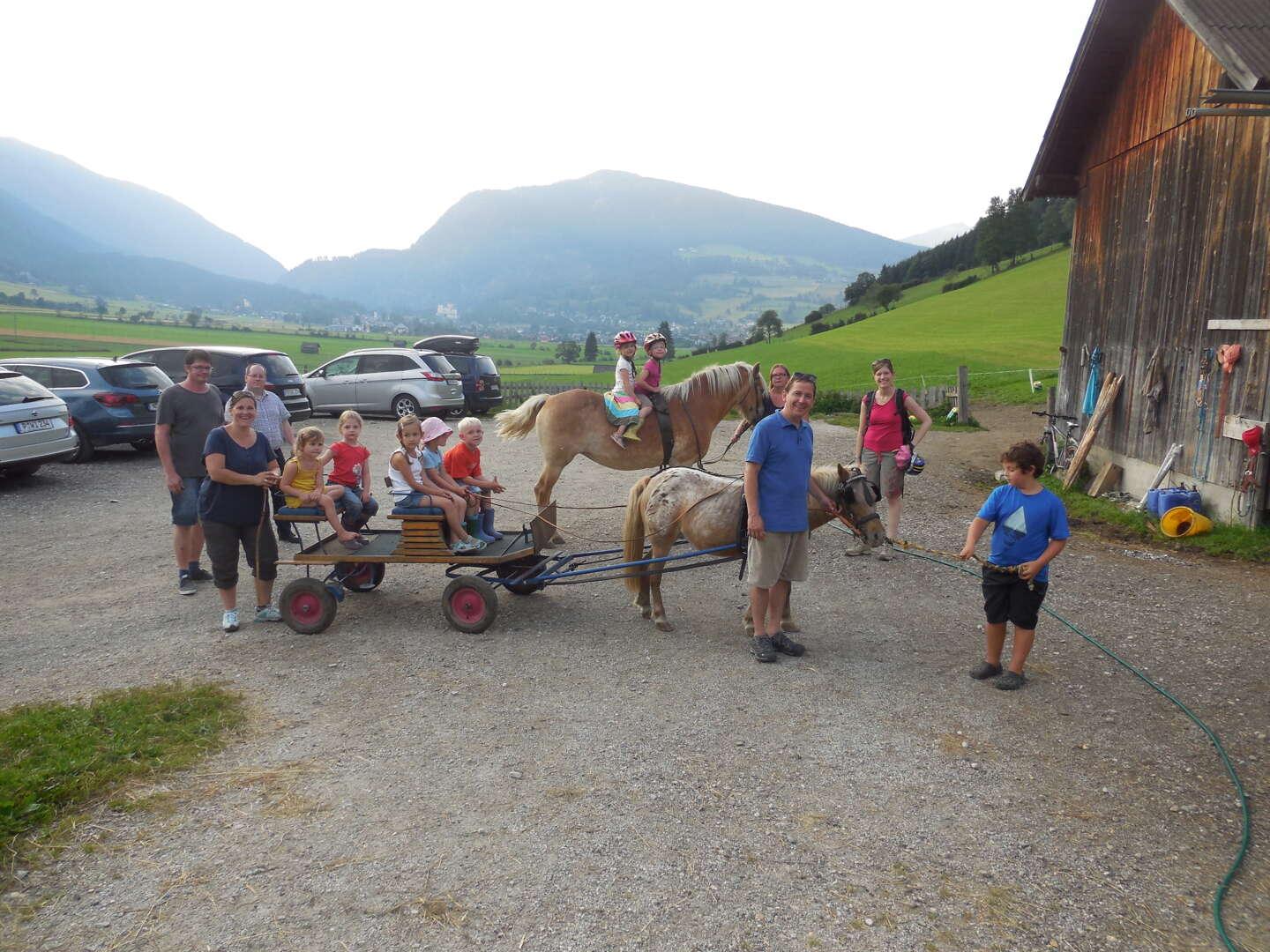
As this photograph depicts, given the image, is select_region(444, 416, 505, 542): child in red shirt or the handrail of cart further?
select_region(444, 416, 505, 542): child in red shirt

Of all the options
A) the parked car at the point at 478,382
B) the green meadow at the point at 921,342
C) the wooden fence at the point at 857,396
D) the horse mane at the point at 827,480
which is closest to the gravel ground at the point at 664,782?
the horse mane at the point at 827,480

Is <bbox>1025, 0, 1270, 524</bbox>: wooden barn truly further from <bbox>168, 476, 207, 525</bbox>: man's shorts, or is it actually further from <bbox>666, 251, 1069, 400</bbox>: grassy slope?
<bbox>666, 251, 1069, 400</bbox>: grassy slope

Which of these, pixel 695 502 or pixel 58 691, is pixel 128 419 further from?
pixel 695 502

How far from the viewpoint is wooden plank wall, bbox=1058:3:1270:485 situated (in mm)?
8539

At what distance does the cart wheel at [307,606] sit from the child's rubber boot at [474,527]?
1.18 meters

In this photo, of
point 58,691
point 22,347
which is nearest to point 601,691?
point 58,691

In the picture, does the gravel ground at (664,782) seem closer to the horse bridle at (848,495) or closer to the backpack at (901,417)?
the horse bridle at (848,495)

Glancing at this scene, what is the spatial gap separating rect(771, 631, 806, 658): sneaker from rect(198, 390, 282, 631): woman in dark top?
392cm

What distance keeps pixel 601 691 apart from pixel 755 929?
87.8 inches

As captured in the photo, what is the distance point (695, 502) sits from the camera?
599 centimetres

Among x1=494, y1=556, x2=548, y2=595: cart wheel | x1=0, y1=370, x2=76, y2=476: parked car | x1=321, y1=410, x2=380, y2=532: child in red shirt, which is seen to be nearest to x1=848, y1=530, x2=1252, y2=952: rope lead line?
x1=494, y1=556, x2=548, y2=595: cart wheel

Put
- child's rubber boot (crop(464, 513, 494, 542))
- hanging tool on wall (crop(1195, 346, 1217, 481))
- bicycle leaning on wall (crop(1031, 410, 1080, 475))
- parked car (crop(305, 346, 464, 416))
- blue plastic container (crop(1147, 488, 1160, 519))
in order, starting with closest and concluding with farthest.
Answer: child's rubber boot (crop(464, 513, 494, 542)) → hanging tool on wall (crop(1195, 346, 1217, 481)) → blue plastic container (crop(1147, 488, 1160, 519)) → bicycle leaning on wall (crop(1031, 410, 1080, 475)) → parked car (crop(305, 346, 464, 416))

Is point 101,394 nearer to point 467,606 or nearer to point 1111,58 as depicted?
point 467,606

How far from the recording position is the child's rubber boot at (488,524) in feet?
21.3
